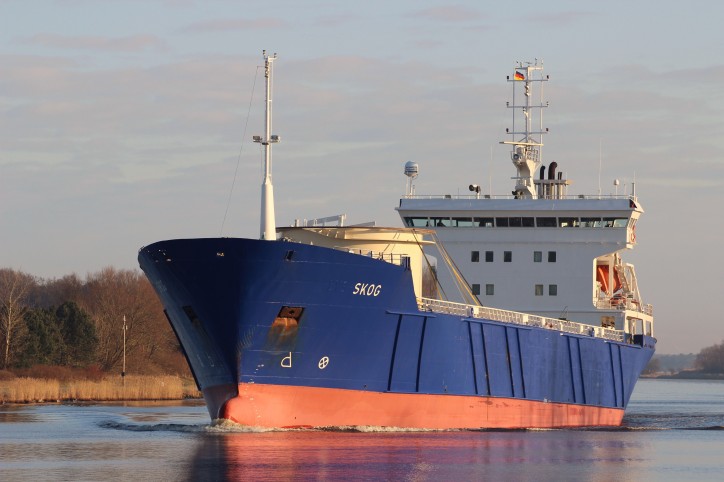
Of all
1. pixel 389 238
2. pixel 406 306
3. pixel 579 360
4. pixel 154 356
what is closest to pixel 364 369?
pixel 406 306

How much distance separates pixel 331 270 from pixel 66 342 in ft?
167

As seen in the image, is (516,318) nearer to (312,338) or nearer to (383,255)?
(383,255)

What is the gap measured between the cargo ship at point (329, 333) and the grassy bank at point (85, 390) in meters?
25.9

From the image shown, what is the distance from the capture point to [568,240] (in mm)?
51531

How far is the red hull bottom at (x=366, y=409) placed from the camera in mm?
35969

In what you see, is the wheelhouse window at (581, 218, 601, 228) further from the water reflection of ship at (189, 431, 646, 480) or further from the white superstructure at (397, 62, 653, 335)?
the water reflection of ship at (189, 431, 646, 480)

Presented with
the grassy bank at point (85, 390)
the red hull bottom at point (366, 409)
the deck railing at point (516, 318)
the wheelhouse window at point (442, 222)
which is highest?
the wheelhouse window at point (442, 222)

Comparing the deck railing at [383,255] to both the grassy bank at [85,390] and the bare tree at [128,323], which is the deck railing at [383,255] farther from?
the bare tree at [128,323]

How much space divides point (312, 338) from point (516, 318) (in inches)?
451

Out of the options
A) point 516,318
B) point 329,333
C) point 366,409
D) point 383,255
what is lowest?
point 366,409

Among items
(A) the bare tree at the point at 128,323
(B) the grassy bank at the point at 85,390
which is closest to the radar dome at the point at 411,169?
(B) the grassy bank at the point at 85,390

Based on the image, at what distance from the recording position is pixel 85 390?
67812mm

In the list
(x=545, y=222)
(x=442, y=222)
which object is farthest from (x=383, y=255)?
(x=545, y=222)

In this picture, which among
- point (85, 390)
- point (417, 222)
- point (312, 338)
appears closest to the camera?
point (312, 338)
